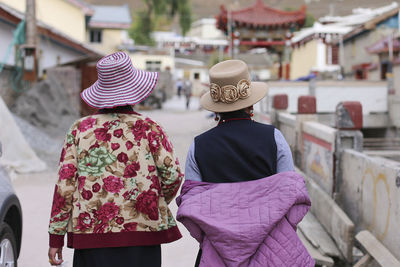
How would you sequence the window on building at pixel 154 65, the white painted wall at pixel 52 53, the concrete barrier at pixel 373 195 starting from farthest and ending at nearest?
the window on building at pixel 154 65
the white painted wall at pixel 52 53
the concrete barrier at pixel 373 195

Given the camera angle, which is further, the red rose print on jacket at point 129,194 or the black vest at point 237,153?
the red rose print on jacket at point 129,194

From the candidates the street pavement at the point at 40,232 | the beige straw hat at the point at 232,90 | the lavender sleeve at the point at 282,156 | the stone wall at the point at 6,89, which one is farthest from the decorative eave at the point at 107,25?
the lavender sleeve at the point at 282,156

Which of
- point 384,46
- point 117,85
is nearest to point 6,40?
point 117,85

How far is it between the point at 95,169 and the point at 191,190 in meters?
0.53

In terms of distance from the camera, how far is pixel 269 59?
223 feet

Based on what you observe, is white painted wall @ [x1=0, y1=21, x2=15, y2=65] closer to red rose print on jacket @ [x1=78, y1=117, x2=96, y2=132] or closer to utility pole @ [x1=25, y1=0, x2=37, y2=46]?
utility pole @ [x1=25, y1=0, x2=37, y2=46]

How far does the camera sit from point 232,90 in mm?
2959

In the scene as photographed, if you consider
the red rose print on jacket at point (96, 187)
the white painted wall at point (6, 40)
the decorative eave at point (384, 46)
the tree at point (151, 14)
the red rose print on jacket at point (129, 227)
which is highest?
the tree at point (151, 14)

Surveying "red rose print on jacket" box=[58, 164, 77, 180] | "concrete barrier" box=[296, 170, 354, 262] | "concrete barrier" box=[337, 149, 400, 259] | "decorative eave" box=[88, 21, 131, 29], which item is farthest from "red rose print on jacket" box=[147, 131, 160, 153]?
"decorative eave" box=[88, 21, 131, 29]

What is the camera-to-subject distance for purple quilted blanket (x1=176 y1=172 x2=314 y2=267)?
2.68 meters

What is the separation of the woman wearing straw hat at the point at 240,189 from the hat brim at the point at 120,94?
15.6 inches

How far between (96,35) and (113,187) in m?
40.0

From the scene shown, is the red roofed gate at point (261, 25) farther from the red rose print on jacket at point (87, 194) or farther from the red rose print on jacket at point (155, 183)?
the red rose print on jacket at point (87, 194)

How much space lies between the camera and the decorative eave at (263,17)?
24609mm
